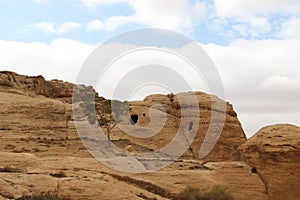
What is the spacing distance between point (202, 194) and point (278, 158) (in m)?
6.61

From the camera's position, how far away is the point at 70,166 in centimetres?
2012

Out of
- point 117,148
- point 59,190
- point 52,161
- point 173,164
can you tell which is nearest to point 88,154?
point 117,148

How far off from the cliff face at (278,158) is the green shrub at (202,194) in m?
4.51

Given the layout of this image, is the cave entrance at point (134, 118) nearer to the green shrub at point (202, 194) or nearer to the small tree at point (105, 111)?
the small tree at point (105, 111)

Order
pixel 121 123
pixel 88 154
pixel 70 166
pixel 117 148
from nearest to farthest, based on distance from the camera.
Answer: pixel 70 166, pixel 88 154, pixel 117 148, pixel 121 123

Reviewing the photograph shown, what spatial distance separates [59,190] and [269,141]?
13797mm

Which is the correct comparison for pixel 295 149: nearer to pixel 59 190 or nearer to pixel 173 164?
pixel 173 164

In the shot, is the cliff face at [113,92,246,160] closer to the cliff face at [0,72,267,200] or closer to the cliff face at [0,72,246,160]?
the cliff face at [0,72,246,160]

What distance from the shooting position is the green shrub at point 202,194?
66.2 ft

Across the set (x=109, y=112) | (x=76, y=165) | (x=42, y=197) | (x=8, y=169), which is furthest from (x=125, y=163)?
(x=109, y=112)

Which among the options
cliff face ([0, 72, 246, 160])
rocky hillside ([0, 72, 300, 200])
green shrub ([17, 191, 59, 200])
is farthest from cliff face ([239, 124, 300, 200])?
cliff face ([0, 72, 246, 160])

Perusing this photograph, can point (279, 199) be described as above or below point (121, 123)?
below

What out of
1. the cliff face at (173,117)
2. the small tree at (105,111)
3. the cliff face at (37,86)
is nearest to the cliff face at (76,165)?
the cliff face at (173,117)

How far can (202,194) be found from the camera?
20469 mm
